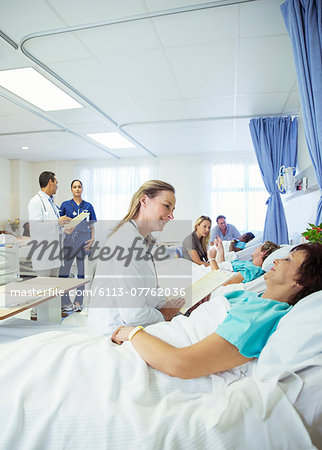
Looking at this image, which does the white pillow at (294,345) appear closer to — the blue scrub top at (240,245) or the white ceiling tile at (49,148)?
the blue scrub top at (240,245)

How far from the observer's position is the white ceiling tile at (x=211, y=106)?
399cm

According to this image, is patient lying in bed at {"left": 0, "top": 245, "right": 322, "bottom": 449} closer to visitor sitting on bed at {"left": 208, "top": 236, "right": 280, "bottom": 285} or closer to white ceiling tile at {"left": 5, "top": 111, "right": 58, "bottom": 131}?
visitor sitting on bed at {"left": 208, "top": 236, "right": 280, "bottom": 285}

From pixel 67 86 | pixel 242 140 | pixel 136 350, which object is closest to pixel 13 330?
pixel 136 350

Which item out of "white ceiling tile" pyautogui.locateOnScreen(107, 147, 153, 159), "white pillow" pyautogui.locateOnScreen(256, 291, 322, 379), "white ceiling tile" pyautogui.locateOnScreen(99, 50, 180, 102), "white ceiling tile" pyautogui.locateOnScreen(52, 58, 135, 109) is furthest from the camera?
"white ceiling tile" pyautogui.locateOnScreen(107, 147, 153, 159)

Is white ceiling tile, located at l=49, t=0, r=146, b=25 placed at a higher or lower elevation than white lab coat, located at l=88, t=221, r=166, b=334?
higher

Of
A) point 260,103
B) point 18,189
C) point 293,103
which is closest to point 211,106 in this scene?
point 260,103

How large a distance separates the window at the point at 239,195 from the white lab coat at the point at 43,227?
4606 millimetres

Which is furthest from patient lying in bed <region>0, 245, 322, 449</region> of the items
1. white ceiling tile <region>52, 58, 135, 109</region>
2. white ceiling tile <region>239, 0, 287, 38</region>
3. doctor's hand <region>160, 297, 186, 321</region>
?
white ceiling tile <region>52, 58, 135, 109</region>

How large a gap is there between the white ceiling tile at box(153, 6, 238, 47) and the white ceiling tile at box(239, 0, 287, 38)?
64 mm

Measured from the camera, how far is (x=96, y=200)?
813cm

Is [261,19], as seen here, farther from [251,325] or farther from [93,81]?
[251,325]

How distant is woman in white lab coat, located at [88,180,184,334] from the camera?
1.46 m

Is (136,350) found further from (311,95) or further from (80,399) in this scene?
(311,95)

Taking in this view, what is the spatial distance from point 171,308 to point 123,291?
15.2 inches
